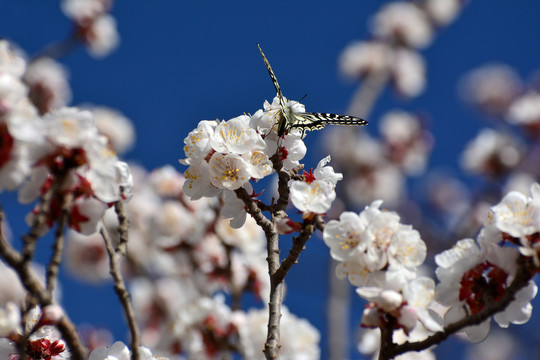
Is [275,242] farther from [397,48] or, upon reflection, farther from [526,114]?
[397,48]

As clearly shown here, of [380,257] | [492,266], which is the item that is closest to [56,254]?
[380,257]

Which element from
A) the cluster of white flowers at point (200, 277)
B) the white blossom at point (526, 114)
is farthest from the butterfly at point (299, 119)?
the white blossom at point (526, 114)

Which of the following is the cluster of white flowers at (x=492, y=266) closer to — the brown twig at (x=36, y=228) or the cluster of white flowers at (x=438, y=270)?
the cluster of white flowers at (x=438, y=270)

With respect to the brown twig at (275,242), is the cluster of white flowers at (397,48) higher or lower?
higher

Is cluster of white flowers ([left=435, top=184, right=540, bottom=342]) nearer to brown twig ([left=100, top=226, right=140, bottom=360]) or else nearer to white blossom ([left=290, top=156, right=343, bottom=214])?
white blossom ([left=290, top=156, right=343, bottom=214])

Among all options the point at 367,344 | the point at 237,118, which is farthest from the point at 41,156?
the point at 367,344

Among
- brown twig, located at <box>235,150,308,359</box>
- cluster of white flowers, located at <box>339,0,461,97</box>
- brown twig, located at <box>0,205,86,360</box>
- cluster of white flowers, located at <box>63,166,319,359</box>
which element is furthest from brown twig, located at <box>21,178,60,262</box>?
cluster of white flowers, located at <box>339,0,461,97</box>

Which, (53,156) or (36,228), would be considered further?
(53,156)
